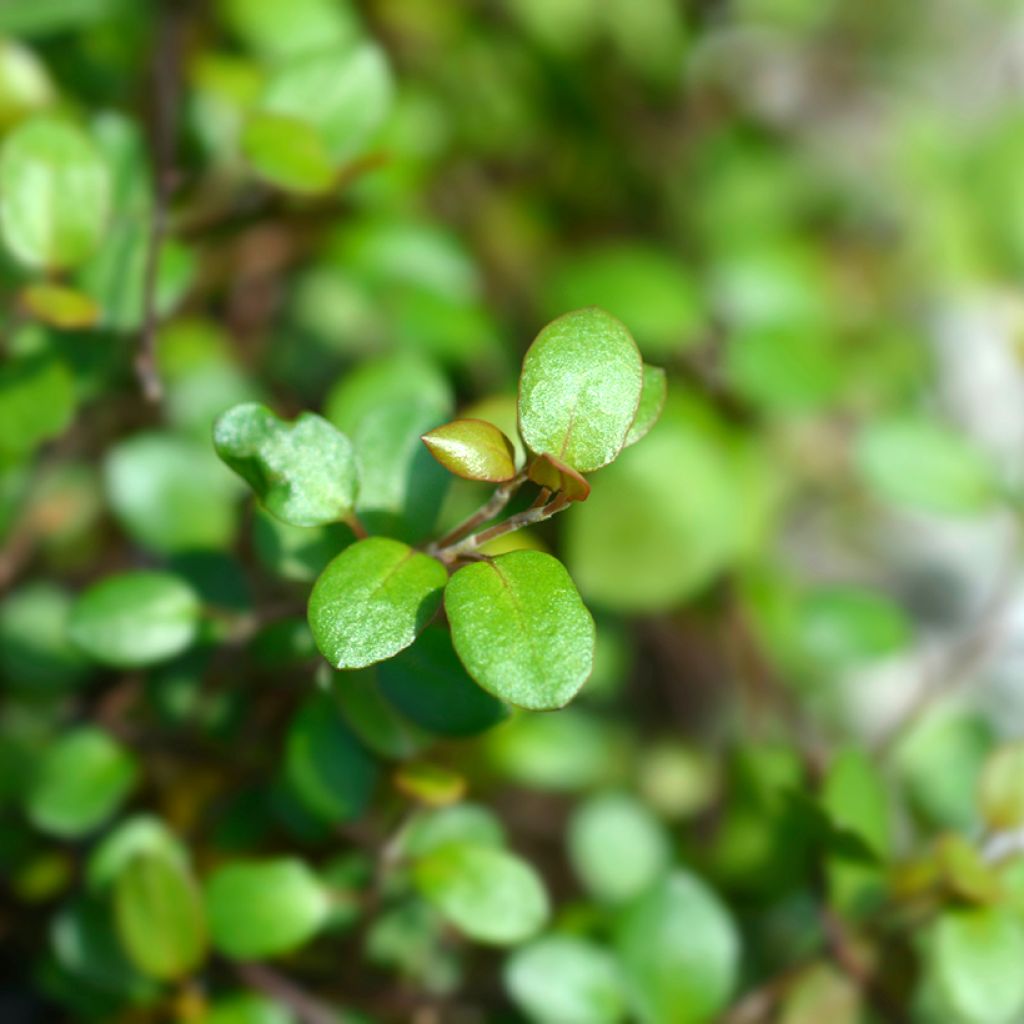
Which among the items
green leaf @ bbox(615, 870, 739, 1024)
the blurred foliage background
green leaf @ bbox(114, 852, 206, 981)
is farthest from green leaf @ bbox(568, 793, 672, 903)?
green leaf @ bbox(114, 852, 206, 981)

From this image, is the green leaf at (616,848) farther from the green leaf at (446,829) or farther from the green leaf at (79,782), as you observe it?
the green leaf at (79,782)

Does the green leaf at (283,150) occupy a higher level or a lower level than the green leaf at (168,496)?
higher

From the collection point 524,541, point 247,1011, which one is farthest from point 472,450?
point 247,1011

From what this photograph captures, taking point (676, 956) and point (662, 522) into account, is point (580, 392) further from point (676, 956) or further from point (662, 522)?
point (662, 522)

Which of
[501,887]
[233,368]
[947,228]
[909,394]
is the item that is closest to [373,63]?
[233,368]

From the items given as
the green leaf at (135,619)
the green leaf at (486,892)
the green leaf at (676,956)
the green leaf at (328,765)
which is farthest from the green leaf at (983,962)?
the green leaf at (135,619)
